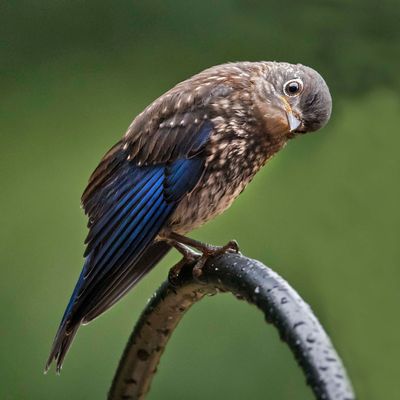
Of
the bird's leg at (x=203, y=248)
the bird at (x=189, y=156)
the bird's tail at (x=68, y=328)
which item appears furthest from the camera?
the bird at (x=189, y=156)

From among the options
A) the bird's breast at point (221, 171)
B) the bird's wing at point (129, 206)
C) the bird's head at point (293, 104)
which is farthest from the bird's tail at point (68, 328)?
the bird's head at point (293, 104)

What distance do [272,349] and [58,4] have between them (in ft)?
5.49

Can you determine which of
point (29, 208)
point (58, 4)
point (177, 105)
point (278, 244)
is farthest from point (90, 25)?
point (177, 105)

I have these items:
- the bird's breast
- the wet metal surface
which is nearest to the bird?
the bird's breast

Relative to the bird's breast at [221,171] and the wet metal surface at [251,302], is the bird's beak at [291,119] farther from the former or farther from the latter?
the wet metal surface at [251,302]

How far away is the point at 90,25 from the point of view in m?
4.98

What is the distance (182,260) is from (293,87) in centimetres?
63

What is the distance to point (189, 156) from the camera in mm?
3096

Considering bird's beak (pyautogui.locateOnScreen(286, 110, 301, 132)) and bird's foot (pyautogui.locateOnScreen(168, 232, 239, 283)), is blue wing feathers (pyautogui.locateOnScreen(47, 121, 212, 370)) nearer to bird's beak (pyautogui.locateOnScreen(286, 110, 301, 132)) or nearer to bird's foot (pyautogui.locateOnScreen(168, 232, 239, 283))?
bird's foot (pyautogui.locateOnScreen(168, 232, 239, 283))

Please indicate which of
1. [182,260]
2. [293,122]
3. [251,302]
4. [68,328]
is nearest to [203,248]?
[182,260]

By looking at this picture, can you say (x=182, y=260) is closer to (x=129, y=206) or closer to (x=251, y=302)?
(x=129, y=206)

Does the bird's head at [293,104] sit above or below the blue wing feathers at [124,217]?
above

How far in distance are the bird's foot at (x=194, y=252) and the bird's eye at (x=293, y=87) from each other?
49cm

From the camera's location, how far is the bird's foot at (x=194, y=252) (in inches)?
99.2
